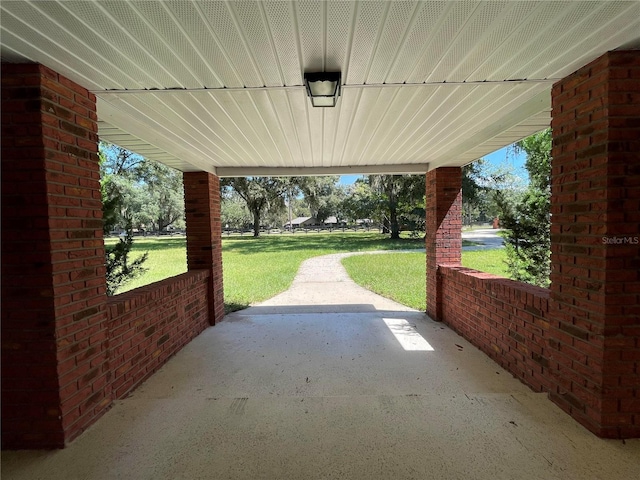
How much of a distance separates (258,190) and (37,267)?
1079 inches

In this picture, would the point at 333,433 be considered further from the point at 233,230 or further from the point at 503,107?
the point at 233,230

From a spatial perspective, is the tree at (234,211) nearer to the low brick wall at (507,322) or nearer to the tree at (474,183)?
the tree at (474,183)

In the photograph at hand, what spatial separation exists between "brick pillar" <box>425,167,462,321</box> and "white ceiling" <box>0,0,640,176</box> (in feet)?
5.42

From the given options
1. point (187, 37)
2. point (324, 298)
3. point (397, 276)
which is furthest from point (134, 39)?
point (397, 276)

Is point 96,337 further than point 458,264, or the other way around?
point 458,264

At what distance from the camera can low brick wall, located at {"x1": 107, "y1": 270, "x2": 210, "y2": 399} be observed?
263 centimetres

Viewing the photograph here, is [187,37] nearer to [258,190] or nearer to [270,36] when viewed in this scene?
[270,36]

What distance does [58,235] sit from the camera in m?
1.99

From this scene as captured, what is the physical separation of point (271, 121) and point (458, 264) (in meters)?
3.96

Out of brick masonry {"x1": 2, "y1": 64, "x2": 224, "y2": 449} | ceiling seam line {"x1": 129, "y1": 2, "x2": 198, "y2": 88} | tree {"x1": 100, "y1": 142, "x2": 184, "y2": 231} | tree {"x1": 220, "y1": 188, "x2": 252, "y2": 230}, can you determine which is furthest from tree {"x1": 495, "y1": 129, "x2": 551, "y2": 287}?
tree {"x1": 220, "y1": 188, "x2": 252, "y2": 230}

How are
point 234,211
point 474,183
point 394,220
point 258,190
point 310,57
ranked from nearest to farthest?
point 310,57 < point 474,183 < point 394,220 < point 258,190 < point 234,211

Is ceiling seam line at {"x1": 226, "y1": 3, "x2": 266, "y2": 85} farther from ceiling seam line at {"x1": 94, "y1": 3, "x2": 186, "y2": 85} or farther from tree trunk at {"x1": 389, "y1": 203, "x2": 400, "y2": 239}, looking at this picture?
tree trunk at {"x1": 389, "y1": 203, "x2": 400, "y2": 239}

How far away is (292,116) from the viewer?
2.87 metres

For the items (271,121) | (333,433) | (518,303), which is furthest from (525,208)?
(333,433)
